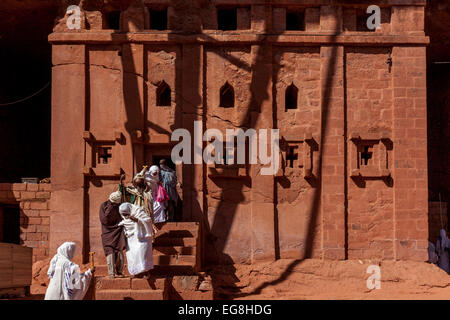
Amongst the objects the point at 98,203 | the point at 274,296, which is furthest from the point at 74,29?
the point at 274,296

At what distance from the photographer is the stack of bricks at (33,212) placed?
56.2 feet

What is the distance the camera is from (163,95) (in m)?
17.7

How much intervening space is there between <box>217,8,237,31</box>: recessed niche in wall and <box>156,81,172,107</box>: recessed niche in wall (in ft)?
7.67

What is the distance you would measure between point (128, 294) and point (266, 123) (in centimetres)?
619

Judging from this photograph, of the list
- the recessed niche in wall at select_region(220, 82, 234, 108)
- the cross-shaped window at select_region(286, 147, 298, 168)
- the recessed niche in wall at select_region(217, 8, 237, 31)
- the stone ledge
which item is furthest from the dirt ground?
the recessed niche in wall at select_region(217, 8, 237, 31)

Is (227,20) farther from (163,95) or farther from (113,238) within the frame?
(113,238)

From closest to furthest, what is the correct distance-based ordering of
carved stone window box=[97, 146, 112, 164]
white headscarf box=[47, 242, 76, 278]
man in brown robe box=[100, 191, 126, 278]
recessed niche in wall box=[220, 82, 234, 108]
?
white headscarf box=[47, 242, 76, 278], man in brown robe box=[100, 191, 126, 278], carved stone window box=[97, 146, 112, 164], recessed niche in wall box=[220, 82, 234, 108]

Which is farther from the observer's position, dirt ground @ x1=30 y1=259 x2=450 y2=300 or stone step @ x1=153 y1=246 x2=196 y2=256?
dirt ground @ x1=30 y1=259 x2=450 y2=300

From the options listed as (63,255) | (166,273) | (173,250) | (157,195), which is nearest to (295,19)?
(157,195)

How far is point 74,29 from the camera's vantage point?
17312 mm

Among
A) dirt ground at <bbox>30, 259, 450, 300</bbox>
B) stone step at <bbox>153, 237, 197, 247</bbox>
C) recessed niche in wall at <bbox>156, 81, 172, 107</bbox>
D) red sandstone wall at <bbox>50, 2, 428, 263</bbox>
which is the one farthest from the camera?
recessed niche in wall at <bbox>156, 81, 172, 107</bbox>

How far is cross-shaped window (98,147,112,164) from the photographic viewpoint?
677 inches

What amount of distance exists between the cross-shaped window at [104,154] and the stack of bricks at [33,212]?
1.37 m

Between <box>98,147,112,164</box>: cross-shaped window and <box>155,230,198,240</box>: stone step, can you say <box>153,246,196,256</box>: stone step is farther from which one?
<box>98,147,112,164</box>: cross-shaped window
